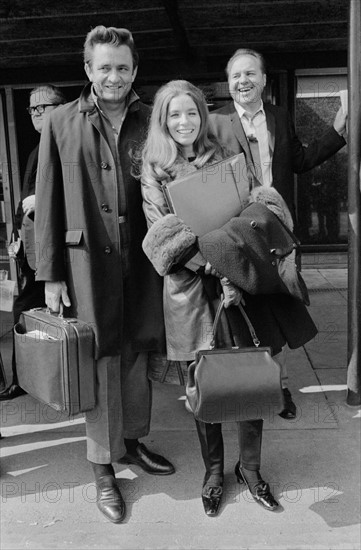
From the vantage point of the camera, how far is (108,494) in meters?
2.61

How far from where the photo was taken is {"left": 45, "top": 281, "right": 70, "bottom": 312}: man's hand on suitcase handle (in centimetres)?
261

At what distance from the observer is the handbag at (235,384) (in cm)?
225

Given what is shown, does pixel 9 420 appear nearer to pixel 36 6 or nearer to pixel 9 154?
pixel 36 6

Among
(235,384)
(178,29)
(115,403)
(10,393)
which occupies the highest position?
(178,29)

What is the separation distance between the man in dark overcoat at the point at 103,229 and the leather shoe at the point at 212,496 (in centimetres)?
36

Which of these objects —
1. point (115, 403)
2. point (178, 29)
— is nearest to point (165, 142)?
point (115, 403)

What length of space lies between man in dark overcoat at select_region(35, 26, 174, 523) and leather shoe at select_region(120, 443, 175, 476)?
262mm

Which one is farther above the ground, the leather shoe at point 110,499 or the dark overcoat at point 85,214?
the dark overcoat at point 85,214

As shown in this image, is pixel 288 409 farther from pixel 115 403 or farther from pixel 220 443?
pixel 115 403

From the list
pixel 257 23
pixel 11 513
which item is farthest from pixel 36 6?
pixel 11 513

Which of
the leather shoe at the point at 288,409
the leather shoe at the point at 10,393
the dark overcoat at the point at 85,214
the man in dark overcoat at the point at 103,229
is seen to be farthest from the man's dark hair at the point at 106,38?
the leather shoe at the point at 10,393

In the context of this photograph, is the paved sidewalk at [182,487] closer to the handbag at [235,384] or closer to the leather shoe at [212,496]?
the leather shoe at [212,496]

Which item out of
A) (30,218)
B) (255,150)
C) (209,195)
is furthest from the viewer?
(30,218)

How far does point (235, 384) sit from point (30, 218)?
1.75 metres
